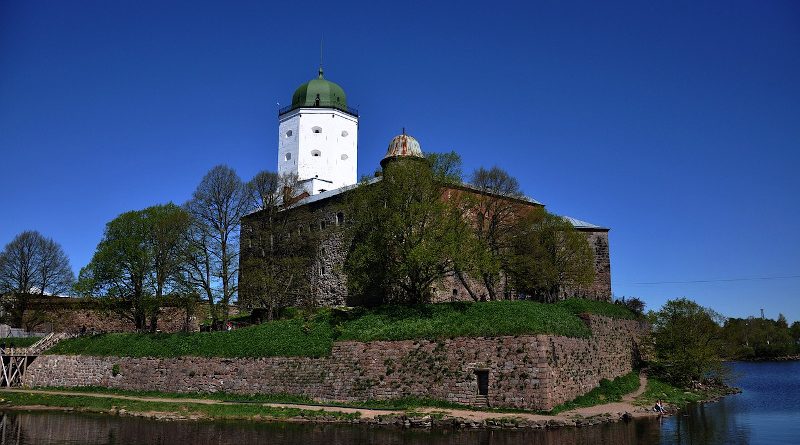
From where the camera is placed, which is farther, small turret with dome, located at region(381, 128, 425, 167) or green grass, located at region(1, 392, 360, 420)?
small turret with dome, located at region(381, 128, 425, 167)

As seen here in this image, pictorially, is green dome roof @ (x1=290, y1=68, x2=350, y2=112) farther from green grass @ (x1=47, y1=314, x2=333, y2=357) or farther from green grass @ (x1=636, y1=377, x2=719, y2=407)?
green grass @ (x1=636, y1=377, x2=719, y2=407)

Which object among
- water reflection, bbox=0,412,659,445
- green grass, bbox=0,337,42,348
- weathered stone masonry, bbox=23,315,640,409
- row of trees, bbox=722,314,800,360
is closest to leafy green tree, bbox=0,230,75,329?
green grass, bbox=0,337,42,348

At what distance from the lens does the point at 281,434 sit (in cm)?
2041

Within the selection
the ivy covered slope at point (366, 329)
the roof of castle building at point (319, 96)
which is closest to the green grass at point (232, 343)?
the ivy covered slope at point (366, 329)

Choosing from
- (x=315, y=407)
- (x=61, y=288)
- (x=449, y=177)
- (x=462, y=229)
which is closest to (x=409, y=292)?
(x=462, y=229)

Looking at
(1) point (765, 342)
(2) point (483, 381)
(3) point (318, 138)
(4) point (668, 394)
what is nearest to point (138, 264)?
(3) point (318, 138)

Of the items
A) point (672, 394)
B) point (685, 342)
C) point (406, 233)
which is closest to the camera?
point (406, 233)

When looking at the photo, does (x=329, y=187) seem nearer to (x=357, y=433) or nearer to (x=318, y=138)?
(x=318, y=138)

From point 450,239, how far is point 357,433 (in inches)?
442

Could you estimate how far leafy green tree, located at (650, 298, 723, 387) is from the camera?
3322 cm

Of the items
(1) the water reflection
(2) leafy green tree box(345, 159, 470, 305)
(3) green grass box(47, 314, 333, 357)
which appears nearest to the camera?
(1) the water reflection

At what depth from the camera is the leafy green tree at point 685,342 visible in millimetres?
33219

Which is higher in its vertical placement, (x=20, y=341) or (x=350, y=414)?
(x=20, y=341)

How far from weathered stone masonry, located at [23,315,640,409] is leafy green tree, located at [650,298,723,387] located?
121 inches
